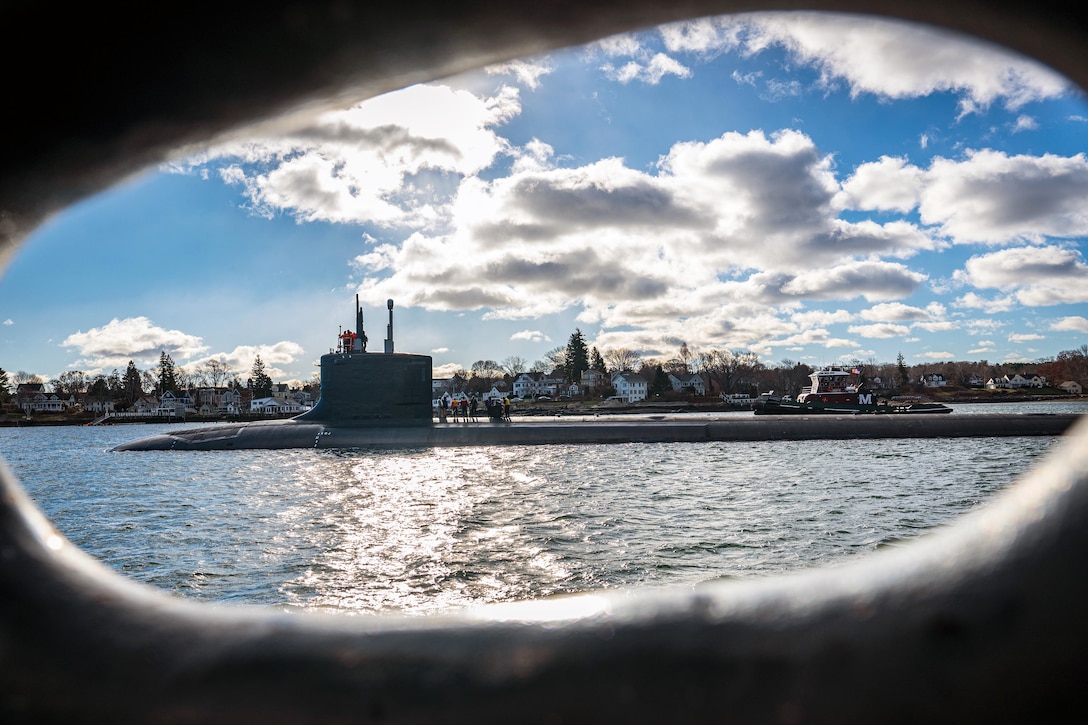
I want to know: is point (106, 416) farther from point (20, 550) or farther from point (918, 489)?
point (20, 550)

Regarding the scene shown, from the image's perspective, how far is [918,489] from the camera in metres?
16.4

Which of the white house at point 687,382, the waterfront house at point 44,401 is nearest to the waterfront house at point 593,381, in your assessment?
the white house at point 687,382

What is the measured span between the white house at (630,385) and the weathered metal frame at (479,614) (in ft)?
343

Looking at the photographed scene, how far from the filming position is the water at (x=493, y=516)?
30.1 ft

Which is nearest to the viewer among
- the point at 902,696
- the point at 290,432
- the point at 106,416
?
the point at 902,696

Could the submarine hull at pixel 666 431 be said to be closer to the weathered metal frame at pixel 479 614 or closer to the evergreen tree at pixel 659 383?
the weathered metal frame at pixel 479 614

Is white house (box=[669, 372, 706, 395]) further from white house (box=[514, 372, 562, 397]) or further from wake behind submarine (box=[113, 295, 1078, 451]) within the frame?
wake behind submarine (box=[113, 295, 1078, 451])

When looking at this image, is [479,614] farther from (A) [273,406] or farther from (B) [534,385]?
(A) [273,406]

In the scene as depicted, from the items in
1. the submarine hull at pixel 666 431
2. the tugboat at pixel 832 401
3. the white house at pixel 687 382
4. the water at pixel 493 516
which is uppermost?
the white house at pixel 687 382

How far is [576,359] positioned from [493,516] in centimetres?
8834

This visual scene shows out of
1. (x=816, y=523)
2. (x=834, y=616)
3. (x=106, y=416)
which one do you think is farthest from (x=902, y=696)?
(x=106, y=416)

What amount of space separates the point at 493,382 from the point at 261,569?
372 ft

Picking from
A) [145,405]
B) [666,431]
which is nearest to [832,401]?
[666,431]

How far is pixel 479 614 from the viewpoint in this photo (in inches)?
40.8
